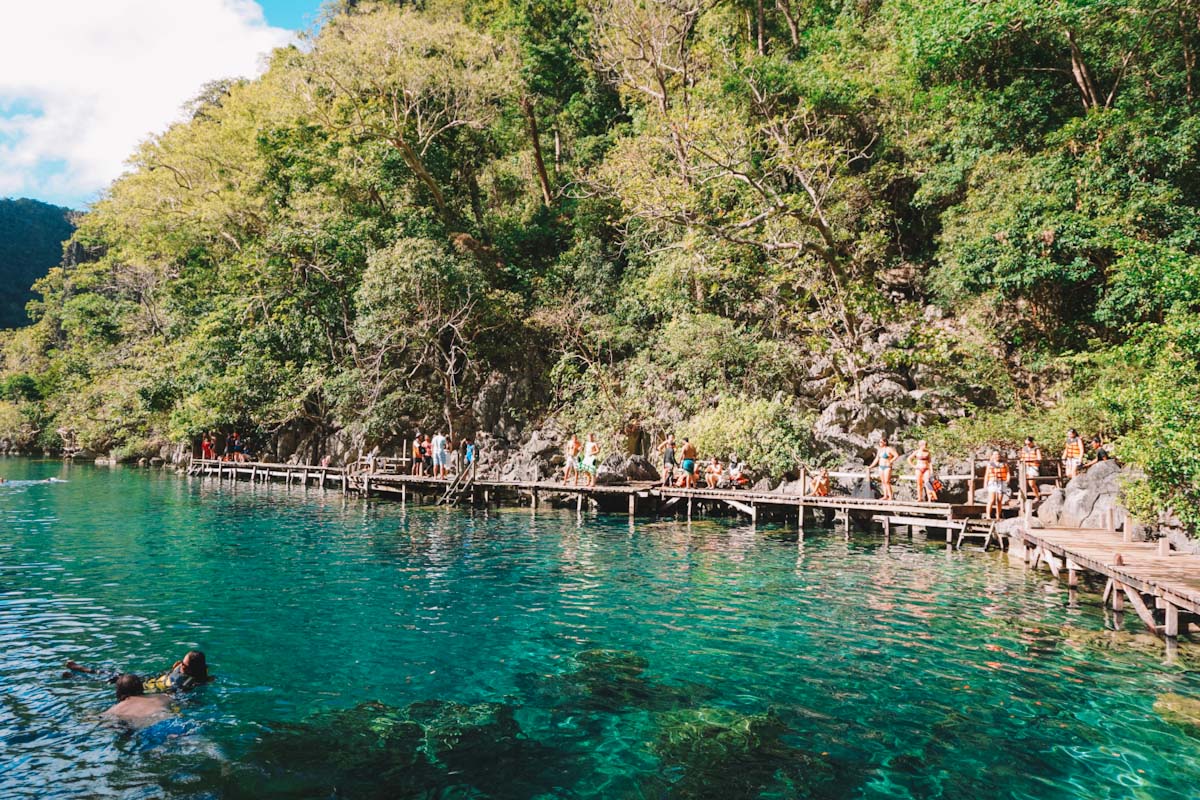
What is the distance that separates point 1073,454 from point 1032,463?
3.13 ft

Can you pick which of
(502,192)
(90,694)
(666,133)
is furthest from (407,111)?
(90,694)

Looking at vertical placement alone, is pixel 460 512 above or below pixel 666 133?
below

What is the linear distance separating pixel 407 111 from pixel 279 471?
18036 mm

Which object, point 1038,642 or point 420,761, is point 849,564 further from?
point 420,761

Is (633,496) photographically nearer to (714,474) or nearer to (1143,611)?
(714,474)

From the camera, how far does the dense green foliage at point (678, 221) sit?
20.4m

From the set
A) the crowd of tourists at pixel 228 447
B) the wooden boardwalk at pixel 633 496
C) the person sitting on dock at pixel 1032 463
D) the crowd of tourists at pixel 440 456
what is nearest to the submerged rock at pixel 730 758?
the wooden boardwalk at pixel 633 496

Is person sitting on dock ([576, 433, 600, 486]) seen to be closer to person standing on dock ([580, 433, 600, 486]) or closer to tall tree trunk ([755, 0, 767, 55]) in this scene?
person standing on dock ([580, 433, 600, 486])

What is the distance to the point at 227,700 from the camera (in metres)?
7.12

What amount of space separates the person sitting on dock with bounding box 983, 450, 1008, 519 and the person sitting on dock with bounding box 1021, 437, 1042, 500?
21.1 inches

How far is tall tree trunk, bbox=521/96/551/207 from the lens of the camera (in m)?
36.2

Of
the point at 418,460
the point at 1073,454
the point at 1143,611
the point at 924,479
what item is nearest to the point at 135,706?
the point at 1143,611

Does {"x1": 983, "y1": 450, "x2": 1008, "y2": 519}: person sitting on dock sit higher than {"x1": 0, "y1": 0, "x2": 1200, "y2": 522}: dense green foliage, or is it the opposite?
{"x1": 0, "y1": 0, "x2": 1200, "y2": 522}: dense green foliage

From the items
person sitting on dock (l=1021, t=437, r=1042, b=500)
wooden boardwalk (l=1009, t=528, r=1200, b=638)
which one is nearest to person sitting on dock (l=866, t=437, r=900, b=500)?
person sitting on dock (l=1021, t=437, r=1042, b=500)
